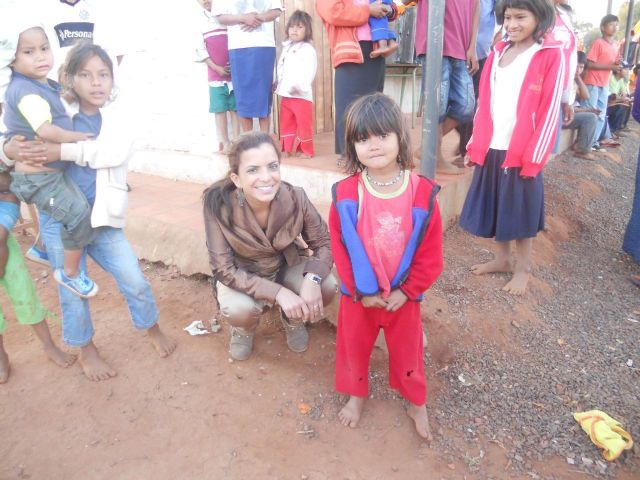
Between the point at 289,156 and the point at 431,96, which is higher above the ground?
the point at 431,96

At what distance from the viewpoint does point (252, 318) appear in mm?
2592

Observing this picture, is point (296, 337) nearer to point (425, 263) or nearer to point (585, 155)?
point (425, 263)

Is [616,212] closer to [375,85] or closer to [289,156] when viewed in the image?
[375,85]

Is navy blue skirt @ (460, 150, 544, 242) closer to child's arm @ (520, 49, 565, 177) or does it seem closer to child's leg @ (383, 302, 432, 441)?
child's arm @ (520, 49, 565, 177)

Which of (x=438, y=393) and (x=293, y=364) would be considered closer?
(x=438, y=393)

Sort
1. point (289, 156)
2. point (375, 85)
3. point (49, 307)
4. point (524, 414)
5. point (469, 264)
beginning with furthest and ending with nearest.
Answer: point (289, 156), point (375, 85), point (49, 307), point (469, 264), point (524, 414)

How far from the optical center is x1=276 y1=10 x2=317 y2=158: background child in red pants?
13.7 ft

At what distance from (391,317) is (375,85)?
2.41m

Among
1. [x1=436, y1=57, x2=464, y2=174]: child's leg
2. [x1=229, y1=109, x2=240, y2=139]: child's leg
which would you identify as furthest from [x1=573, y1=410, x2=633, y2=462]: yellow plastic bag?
[x1=229, y1=109, x2=240, y2=139]: child's leg

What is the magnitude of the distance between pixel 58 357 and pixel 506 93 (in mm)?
3035

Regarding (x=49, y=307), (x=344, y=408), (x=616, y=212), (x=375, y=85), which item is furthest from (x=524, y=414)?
(x=616, y=212)

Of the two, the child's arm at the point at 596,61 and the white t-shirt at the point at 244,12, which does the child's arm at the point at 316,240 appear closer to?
the white t-shirt at the point at 244,12

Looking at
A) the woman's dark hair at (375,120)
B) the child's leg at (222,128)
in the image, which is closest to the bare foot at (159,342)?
the woman's dark hair at (375,120)

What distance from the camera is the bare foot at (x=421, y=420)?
216cm
